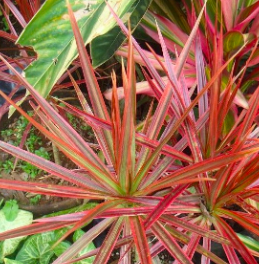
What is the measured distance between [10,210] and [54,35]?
719 millimetres

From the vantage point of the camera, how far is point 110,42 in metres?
0.89

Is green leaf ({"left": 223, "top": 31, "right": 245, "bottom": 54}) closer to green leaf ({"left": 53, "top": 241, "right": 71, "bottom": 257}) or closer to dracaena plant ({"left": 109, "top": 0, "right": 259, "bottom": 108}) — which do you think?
dracaena plant ({"left": 109, "top": 0, "right": 259, "bottom": 108})

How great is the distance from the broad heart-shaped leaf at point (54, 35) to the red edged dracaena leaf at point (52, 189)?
0.25 m

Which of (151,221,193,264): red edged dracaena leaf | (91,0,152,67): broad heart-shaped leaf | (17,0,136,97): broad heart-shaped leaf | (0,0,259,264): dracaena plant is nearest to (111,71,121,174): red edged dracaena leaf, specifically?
(0,0,259,264): dracaena plant

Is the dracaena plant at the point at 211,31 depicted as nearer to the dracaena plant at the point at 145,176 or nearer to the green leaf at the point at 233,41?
the green leaf at the point at 233,41

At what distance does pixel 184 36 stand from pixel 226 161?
0.55 meters

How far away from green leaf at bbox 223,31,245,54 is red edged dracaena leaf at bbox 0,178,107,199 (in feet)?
1.52

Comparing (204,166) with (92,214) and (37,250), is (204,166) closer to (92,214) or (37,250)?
(92,214)

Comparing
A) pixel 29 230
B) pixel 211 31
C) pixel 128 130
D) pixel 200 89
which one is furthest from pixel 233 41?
pixel 29 230

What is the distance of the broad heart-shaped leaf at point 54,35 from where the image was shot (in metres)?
0.76

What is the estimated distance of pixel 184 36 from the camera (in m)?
0.98

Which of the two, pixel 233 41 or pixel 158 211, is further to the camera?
pixel 233 41

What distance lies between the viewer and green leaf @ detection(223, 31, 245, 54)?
833 mm

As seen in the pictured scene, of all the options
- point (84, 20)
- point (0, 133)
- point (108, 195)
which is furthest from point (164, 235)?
point (0, 133)
